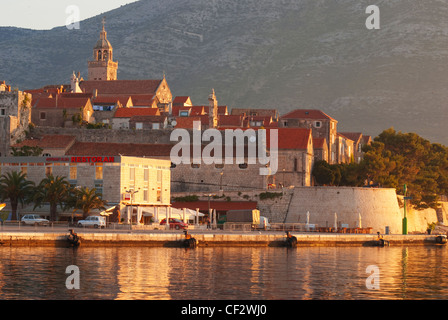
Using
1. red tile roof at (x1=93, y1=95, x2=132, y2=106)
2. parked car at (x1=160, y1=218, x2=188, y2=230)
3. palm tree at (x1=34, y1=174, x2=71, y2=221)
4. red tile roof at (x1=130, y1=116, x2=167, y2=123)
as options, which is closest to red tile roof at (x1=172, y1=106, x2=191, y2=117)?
red tile roof at (x1=93, y1=95, x2=132, y2=106)

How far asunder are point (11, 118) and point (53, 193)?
31.3 m

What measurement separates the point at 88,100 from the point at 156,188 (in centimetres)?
3986

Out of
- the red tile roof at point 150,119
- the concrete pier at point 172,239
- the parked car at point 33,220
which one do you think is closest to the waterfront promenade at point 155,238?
the concrete pier at point 172,239

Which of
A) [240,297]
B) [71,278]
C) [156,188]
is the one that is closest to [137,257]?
[71,278]

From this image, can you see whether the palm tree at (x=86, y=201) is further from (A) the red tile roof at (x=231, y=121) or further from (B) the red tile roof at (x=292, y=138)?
(A) the red tile roof at (x=231, y=121)

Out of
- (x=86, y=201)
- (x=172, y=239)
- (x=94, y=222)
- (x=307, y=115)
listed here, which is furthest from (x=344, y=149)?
(x=172, y=239)

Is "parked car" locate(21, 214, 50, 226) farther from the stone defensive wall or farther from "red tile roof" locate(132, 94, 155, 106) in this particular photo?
"red tile roof" locate(132, 94, 155, 106)

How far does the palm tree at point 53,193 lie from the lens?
253 ft

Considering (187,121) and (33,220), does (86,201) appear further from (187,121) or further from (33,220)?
(187,121)

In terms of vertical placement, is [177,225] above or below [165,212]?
below

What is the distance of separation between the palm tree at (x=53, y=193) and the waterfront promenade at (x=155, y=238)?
5.91m

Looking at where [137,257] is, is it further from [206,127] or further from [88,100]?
[88,100]

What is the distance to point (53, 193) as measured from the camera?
77125 mm
